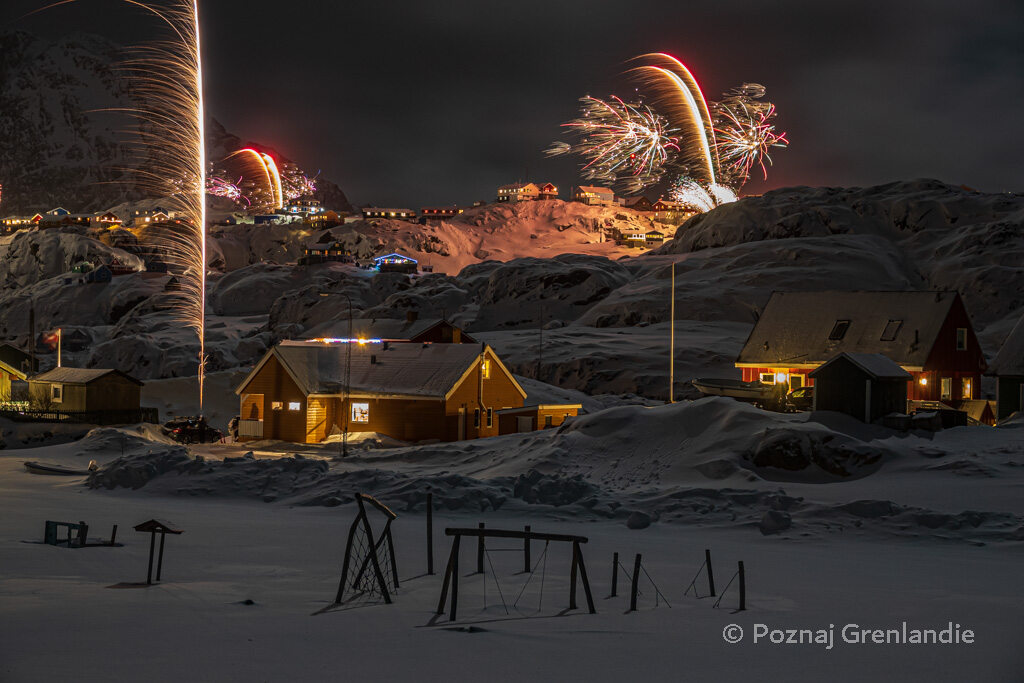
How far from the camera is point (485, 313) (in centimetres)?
11375

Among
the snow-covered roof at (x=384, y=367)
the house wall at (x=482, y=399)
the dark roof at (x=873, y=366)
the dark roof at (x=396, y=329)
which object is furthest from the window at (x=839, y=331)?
the dark roof at (x=396, y=329)

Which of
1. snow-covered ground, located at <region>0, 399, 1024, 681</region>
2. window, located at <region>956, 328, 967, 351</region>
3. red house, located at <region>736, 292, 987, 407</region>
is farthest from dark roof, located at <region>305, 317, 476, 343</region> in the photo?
snow-covered ground, located at <region>0, 399, 1024, 681</region>

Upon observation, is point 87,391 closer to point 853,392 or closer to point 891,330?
point 853,392

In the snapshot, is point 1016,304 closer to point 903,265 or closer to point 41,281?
point 903,265

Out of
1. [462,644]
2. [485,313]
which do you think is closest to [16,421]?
[462,644]

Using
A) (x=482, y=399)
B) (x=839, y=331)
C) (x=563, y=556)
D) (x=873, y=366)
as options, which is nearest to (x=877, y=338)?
(x=839, y=331)

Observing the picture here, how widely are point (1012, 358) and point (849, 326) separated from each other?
11.0m

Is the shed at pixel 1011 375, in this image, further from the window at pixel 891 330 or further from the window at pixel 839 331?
the window at pixel 839 331

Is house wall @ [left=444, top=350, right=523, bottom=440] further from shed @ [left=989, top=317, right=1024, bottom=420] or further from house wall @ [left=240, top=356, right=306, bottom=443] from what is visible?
shed @ [left=989, top=317, right=1024, bottom=420]

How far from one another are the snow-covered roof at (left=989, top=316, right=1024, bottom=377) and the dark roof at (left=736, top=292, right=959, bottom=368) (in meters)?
5.22

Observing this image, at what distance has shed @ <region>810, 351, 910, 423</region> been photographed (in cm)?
3588

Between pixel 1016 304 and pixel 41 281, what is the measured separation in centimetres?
14822

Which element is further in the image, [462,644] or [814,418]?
[814,418]

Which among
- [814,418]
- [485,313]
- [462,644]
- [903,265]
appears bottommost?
[462,644]
